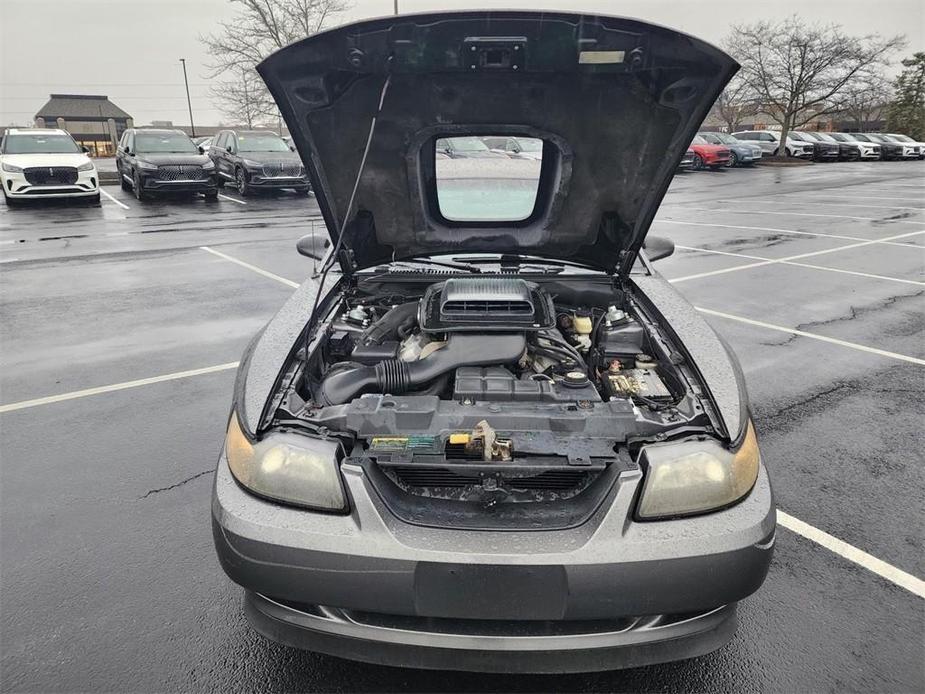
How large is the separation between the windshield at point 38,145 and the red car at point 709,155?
21.9m

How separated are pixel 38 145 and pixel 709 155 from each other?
23.1 meters

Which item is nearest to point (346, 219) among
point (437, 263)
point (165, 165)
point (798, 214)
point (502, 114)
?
point (437, 263)

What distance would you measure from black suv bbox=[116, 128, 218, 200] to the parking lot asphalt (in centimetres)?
649

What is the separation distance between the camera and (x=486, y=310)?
2.63 meters

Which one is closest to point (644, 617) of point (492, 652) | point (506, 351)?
point (492, 652)

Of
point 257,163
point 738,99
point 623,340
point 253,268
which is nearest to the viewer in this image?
point 623,340

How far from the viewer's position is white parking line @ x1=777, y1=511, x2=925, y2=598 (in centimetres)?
240

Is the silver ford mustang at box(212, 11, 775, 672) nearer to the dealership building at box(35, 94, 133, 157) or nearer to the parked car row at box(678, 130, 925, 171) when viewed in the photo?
the parked car row at box(678, 130, 925, 171)

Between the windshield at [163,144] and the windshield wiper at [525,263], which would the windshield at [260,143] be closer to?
the windshield at [163,144]

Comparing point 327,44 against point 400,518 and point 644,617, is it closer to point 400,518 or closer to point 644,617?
point 400,518

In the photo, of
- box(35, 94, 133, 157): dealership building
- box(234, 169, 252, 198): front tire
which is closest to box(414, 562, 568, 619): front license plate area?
box(234, 169, 252, 198): front tire

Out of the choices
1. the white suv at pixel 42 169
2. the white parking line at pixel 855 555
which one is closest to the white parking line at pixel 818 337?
the white parking line at pixel 855 555

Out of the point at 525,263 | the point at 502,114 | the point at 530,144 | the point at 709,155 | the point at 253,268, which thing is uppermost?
the point at 502,114

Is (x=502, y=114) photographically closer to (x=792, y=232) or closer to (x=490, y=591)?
(x=490, y=591)
